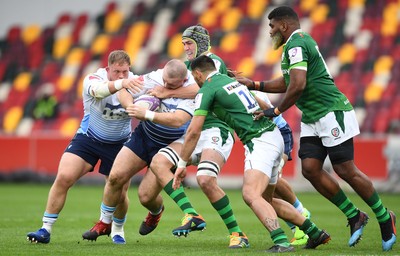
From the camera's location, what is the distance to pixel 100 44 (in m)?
30.6

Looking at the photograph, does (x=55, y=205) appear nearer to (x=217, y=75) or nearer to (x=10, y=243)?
(x=10, y=243)

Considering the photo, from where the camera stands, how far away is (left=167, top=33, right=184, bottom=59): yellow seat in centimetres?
2880

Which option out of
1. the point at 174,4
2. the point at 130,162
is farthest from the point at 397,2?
the point at 130,162

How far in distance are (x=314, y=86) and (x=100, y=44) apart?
21640 millimetres

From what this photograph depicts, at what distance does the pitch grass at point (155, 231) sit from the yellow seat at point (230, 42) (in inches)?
336

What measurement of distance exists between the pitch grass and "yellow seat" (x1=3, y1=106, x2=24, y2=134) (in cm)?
872

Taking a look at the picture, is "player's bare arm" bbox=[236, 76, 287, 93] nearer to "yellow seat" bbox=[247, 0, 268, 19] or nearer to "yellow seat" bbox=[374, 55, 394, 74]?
"yellow seat" bbox=[374, 55, 394, 74]

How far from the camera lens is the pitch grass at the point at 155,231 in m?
9.44

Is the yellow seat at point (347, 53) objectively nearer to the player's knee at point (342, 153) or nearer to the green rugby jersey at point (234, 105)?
the player's knee at point (342, 153)

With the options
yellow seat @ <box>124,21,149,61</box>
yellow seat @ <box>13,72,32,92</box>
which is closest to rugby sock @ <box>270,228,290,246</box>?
yellow seat @ <box>124,21,149,61</box>

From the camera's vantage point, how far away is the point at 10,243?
1010 centimetres

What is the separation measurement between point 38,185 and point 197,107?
15772 mm

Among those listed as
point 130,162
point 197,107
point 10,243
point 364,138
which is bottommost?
point 364,138

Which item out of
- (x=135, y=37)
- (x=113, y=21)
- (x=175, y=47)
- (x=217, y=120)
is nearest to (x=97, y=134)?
(x=217, y=120)
